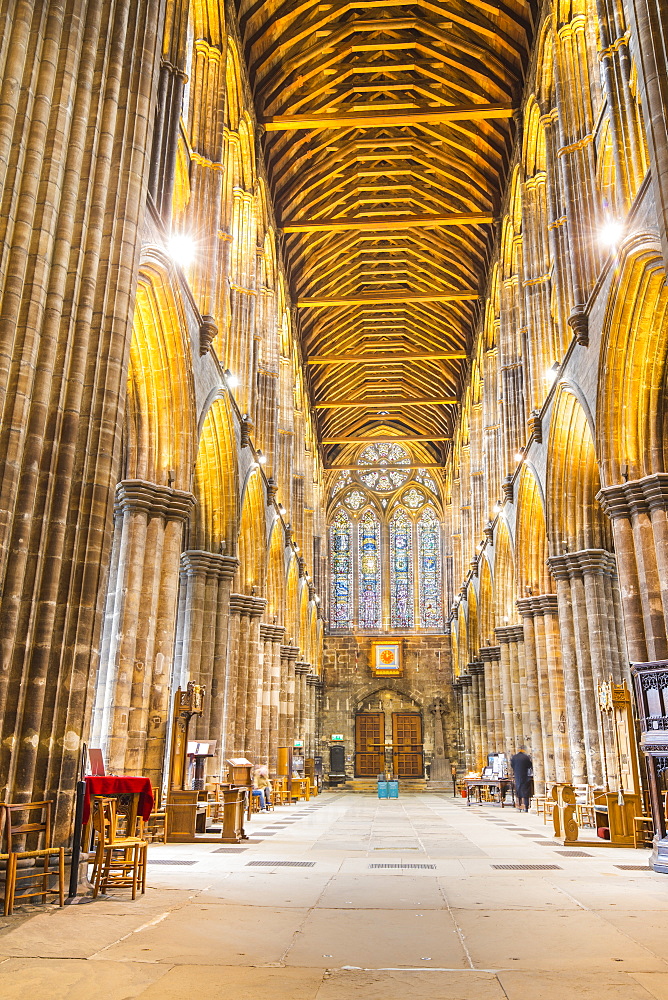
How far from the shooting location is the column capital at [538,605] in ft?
58.0

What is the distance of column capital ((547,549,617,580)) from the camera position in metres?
14.6

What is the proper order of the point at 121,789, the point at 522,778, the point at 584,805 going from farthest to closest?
the point at 522,778 < the point at 584,805 < the point at 121,789

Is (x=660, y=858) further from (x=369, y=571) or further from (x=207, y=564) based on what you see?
(x=369, y=571)

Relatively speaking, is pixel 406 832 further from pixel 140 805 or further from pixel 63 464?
pixel 63 464

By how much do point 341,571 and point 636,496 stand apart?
27725 mm

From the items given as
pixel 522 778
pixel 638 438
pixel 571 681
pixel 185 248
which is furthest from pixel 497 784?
pixel 185 248

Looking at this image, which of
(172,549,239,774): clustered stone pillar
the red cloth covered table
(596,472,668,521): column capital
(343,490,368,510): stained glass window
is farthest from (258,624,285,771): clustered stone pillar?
(343,490,368,510): stained glass window

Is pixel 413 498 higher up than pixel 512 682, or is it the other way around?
pixel 413 498

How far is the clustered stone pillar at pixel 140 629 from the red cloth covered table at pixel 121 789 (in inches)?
126

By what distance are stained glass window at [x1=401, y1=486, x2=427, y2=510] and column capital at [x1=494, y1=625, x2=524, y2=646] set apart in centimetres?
1722

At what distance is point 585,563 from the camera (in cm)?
1470

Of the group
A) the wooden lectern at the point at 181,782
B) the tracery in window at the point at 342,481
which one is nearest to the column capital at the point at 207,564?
the wooden lectern at the point at 181,782

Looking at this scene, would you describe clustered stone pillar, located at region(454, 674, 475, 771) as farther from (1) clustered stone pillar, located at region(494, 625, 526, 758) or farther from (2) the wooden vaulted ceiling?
(2) the wooden vaulted ceiling

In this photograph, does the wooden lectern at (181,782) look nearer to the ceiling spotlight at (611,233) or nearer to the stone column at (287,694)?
the ceiling spotlight at (611,233)
